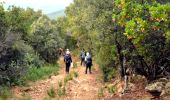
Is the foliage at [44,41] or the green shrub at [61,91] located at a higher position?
the foliage at [44,41]

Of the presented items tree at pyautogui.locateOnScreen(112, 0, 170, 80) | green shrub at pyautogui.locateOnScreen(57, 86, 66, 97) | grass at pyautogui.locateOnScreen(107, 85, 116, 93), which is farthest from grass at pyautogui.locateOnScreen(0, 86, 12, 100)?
tree at pyautogui.locateOnScreen(112, 0, 170, 80)

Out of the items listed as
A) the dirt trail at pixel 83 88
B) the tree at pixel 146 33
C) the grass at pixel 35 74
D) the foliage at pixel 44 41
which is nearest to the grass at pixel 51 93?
the dirt trail at pixel 83 88

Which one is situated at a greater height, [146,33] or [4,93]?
[146,33]

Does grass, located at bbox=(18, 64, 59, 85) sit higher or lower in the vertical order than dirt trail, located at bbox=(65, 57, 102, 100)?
higher

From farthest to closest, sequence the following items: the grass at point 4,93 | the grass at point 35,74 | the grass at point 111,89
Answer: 1. the grass at point 35,74
2. the grass at point 111,89
3. the grass at point 4,93

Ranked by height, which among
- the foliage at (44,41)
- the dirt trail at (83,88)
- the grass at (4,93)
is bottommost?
the dirt trail at (83,88)

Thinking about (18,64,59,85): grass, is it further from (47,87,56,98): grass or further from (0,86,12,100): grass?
(47,87,56,98): grass

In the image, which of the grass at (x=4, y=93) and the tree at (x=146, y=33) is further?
the grass at (x=4, y=93)

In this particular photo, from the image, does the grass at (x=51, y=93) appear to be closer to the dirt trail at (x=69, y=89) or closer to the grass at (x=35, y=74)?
the dirt trail at (x=69, y=89)

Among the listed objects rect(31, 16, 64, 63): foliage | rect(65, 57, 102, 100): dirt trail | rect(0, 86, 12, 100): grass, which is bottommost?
rect(65, 57, 102, 100): dirt trail

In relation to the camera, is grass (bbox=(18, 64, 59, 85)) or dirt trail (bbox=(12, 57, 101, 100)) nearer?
dirt trail (bbox=(12, 57, 101, 100))

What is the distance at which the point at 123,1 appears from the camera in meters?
13.4

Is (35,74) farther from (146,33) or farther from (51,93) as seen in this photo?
(146,33)

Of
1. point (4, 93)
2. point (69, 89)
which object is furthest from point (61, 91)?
point (4, 93)
